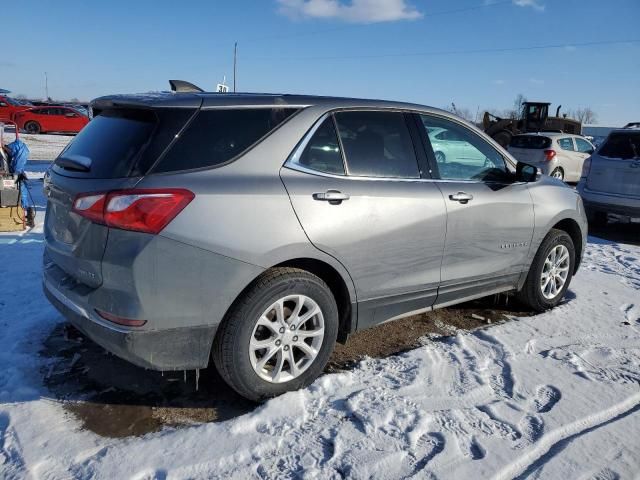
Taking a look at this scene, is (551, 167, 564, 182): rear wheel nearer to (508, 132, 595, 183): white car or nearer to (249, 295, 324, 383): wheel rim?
(508, 132, 595, 183): white car

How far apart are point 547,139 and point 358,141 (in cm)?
1320

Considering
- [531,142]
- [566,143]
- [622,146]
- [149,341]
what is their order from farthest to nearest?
[566,143] → [531,142] → [622,146] → [149,341]

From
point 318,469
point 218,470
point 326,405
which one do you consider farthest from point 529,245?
point 218,470

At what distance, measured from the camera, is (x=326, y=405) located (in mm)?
2975

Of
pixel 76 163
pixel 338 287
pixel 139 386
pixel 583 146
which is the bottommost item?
pixel 139 386

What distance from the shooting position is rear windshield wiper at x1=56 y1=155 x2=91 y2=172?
9.19 feet

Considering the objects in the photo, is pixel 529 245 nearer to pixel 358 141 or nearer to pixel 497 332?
pixel 497 332

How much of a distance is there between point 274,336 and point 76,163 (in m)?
1.46

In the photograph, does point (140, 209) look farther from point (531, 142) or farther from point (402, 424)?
point (531, 142)

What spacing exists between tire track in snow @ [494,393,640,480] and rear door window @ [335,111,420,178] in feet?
5.83

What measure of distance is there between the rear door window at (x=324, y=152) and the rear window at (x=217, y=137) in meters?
0.24

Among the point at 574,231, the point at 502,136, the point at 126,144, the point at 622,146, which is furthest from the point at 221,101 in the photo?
the point at 502,136

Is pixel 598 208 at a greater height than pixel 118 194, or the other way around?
pixel 118 194

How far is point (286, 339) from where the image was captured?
2994 millimetres
